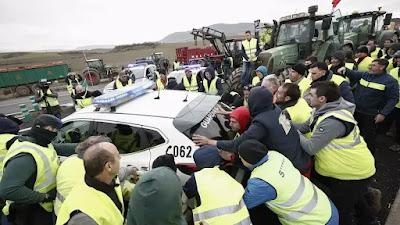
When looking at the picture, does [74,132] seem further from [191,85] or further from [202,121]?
[191,85]

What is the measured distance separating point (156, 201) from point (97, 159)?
1.91ft

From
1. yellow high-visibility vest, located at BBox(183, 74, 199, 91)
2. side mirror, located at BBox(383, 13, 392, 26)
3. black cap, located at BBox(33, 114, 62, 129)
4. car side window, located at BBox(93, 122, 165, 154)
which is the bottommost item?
yellow high-visibility vest, located at BBox(183, 74, 199, 91)

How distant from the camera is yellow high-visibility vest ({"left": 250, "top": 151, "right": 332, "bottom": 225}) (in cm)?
229

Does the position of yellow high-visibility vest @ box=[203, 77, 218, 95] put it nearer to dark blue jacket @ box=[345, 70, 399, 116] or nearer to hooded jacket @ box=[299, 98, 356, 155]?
dark blue jacket @ box=[345, 70, 399, 116]

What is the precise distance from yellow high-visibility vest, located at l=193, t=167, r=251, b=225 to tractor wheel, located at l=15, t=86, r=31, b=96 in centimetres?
2308

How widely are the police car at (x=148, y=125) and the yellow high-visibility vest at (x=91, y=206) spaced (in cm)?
121

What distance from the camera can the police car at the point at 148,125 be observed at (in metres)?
3.20

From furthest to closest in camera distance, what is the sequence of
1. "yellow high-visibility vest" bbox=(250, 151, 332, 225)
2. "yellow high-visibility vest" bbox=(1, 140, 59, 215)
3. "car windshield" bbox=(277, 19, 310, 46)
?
"car windshield" bbox=(277, 19, 310, 46) < "yellow high-visibility vest" bbox=(1, 140, 59, 215) < "yellow high-visibility vest" bbox=(250, 151, 332, 225)

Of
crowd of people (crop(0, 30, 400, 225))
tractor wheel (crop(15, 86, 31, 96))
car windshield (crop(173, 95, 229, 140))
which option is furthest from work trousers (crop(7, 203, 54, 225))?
tractor wheel (crop(15, 86, 31, 96))

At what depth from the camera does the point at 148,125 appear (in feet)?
10.9

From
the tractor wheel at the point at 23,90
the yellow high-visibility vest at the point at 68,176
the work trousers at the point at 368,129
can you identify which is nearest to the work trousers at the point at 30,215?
the yellow high-visibility vest at the point at 68,176

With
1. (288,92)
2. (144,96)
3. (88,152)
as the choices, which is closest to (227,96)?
(144,96)

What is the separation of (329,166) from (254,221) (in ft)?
3.20

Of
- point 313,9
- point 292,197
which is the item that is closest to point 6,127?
point 292,197
